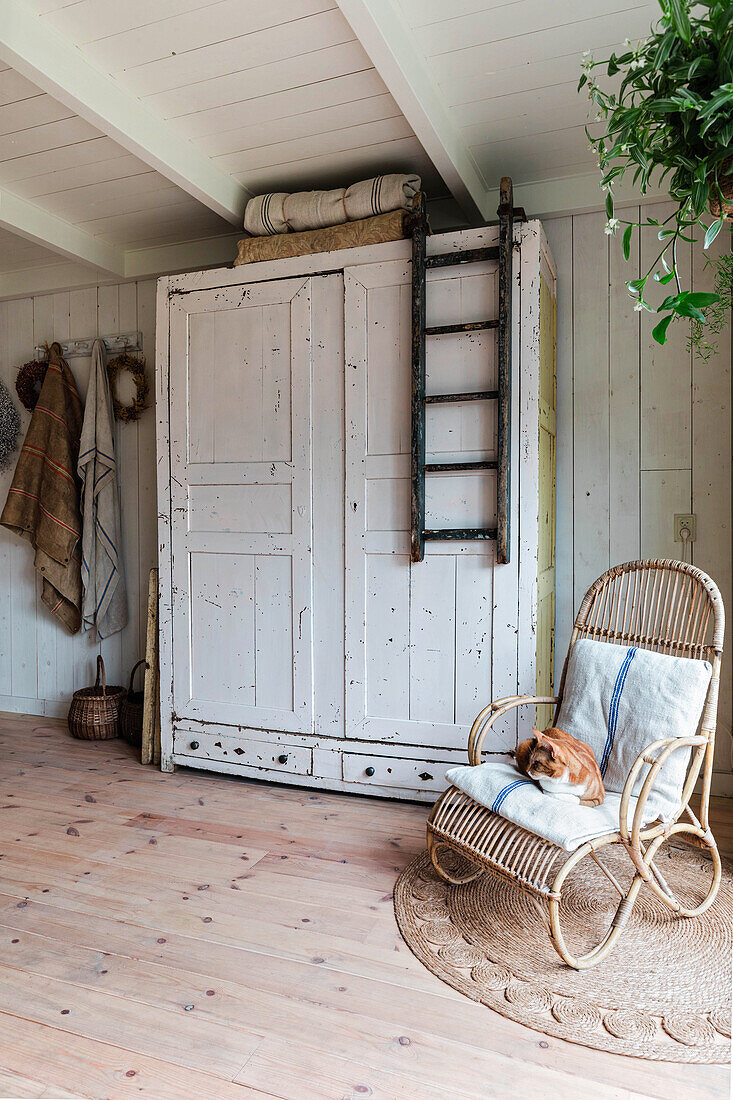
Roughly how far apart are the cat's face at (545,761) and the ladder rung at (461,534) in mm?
934

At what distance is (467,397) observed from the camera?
2785 mm

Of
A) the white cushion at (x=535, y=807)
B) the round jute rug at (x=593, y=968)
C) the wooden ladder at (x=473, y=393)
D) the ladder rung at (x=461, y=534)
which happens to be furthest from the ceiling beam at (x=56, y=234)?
the round jute rug at (x=593, y=968)

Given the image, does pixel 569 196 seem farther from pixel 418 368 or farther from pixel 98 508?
→ pixel 98 508

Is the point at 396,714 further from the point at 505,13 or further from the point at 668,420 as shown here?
the point at 505,13

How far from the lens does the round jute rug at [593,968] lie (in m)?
1.64

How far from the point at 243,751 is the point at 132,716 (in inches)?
33.7

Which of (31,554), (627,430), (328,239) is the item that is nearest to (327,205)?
(328,239)

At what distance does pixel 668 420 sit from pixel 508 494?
2.81 feet

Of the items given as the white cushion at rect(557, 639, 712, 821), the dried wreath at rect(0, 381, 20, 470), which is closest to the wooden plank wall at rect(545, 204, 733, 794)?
the white cushion at rect(557, 639, 712, 821)

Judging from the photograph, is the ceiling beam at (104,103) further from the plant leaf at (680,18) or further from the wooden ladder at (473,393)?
Result: the plant leaf at (680,18)

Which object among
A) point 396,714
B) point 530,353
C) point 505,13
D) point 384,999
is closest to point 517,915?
point 384,999

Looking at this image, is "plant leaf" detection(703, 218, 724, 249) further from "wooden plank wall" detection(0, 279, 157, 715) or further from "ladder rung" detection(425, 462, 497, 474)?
"wooden plank wall" detection(0, 279, 157, 715)

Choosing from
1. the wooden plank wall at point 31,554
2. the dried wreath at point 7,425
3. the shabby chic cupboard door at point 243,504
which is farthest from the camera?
the dried wreath at point 7,425

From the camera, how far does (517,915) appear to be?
2.10 meters
